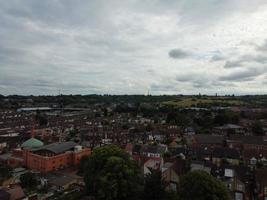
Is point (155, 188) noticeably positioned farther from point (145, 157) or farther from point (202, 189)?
point (145, 157)

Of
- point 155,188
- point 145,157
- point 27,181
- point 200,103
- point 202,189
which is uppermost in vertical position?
point 200,103

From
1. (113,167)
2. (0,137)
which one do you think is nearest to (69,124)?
(0,137)

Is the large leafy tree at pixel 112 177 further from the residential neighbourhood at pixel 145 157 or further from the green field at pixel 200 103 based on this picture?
the green field at pixel 200 103

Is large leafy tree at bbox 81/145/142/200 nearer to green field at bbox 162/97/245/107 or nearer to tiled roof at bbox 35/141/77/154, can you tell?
tiled roof at bbox 35/141/77/154

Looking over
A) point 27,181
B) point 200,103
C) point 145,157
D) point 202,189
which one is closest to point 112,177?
point 202,189

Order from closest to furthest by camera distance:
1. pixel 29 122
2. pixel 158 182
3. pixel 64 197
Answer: pixel 158 182, pixel 64 197, pixel 29 122

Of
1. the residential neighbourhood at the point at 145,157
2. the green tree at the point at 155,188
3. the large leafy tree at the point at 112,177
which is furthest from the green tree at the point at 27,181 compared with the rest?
the green tree at the point at 155,188

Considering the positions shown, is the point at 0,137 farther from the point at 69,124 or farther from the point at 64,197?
A: the point at 64,197
